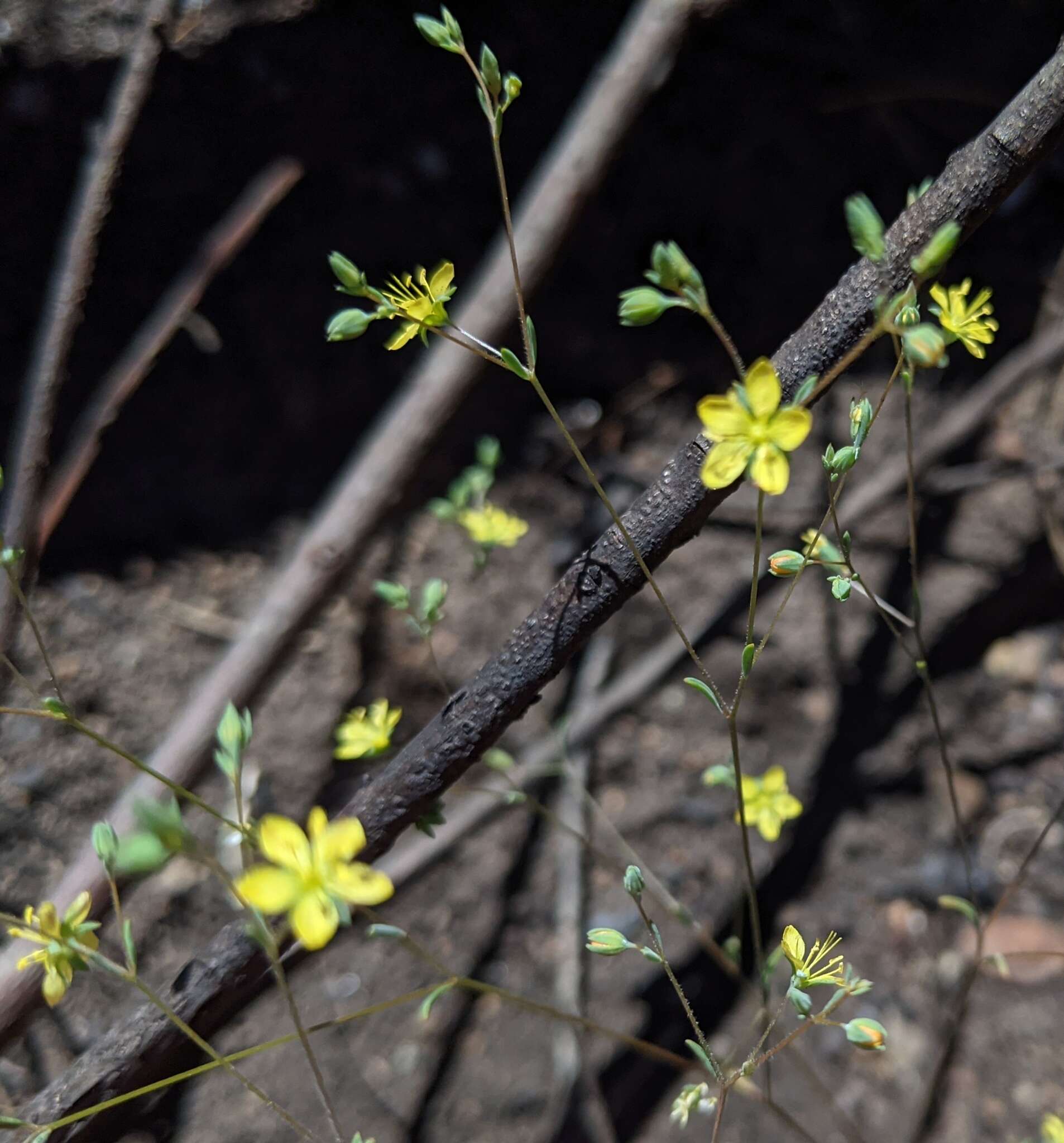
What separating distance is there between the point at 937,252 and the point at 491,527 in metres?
0.97

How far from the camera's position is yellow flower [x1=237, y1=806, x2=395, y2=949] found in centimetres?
63

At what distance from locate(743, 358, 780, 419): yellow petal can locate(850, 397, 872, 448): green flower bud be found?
0.51ft

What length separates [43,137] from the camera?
1.69m

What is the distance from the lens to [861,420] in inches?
33.4

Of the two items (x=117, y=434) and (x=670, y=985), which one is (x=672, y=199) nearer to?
(x=117, y=434)

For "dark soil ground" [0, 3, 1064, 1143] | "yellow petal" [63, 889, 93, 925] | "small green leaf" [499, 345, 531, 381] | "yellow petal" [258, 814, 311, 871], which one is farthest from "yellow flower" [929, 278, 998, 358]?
"yellow petal" [63, 889, 93, 925]

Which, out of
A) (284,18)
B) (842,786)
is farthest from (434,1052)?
(284,18)

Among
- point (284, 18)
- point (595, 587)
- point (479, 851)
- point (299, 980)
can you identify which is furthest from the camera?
point (479, 851)

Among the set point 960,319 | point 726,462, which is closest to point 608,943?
point 726,462

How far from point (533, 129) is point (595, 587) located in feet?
4.60

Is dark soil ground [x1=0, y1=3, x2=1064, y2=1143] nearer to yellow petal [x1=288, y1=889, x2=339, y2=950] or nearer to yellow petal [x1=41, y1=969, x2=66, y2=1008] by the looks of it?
yellow petal [x1=41, y1=969, x2=66, y2=1008]

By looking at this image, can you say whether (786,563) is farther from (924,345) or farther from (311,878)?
(311,878)

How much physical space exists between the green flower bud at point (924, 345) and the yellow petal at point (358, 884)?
1.96 ft

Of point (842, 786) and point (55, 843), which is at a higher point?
point (842, 786)
